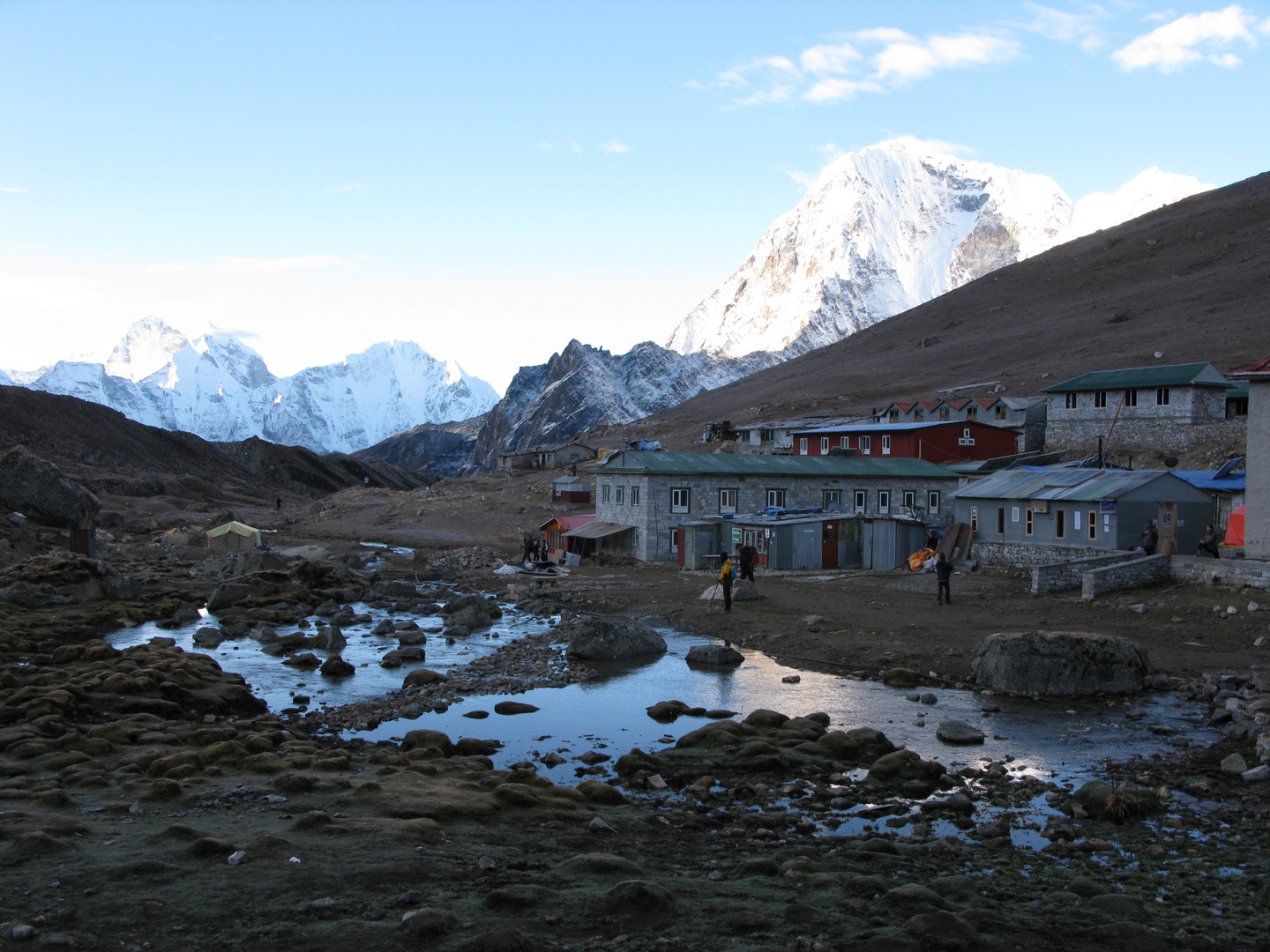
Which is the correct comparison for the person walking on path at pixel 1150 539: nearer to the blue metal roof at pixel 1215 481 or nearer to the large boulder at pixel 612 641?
the blue metal roof at pixel 1215 481

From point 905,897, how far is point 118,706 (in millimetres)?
14682

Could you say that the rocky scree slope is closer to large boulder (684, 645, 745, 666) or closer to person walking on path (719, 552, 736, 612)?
person walking on path (719, 552, 736, 612)

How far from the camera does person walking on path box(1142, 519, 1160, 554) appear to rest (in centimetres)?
3145

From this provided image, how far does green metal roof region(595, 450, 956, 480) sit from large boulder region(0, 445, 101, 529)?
25.6m

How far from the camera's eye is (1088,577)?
1094 inches

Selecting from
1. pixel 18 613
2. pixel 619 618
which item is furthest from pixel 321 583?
pixel 619 618

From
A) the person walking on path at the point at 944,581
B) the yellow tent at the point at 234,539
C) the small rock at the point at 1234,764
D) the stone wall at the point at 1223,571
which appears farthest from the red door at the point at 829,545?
the yellow tent at the point at 234,539

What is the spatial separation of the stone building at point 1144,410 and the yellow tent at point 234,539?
167ft

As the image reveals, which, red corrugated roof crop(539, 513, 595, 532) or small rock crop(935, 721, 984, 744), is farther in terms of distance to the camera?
red corrugated roof crop(539, 513, 595, 532)

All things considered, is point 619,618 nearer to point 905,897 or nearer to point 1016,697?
point 1016,697

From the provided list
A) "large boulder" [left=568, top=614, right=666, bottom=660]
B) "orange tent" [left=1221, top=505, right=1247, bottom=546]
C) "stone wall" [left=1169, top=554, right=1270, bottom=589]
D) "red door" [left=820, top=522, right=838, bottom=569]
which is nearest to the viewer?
"large boulder" [left=568, top=614, right=666, bottom=660]

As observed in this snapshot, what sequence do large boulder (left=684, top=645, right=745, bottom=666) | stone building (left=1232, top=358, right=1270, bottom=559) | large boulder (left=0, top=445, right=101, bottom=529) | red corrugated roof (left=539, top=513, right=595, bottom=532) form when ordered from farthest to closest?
red corrugated roof (left=539, top=513, right=595, bottom=532), large boulder (left=0, top=445, right=101, bottom=529), stone building (left=1232, top=358, right=1270, bottom=559), large boulder (left=684, top=645, right=745, bottom=666)

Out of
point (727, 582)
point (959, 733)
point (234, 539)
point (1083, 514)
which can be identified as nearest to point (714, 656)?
point (727, 582)

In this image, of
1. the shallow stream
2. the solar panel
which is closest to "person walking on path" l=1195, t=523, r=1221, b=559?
the solar panel
